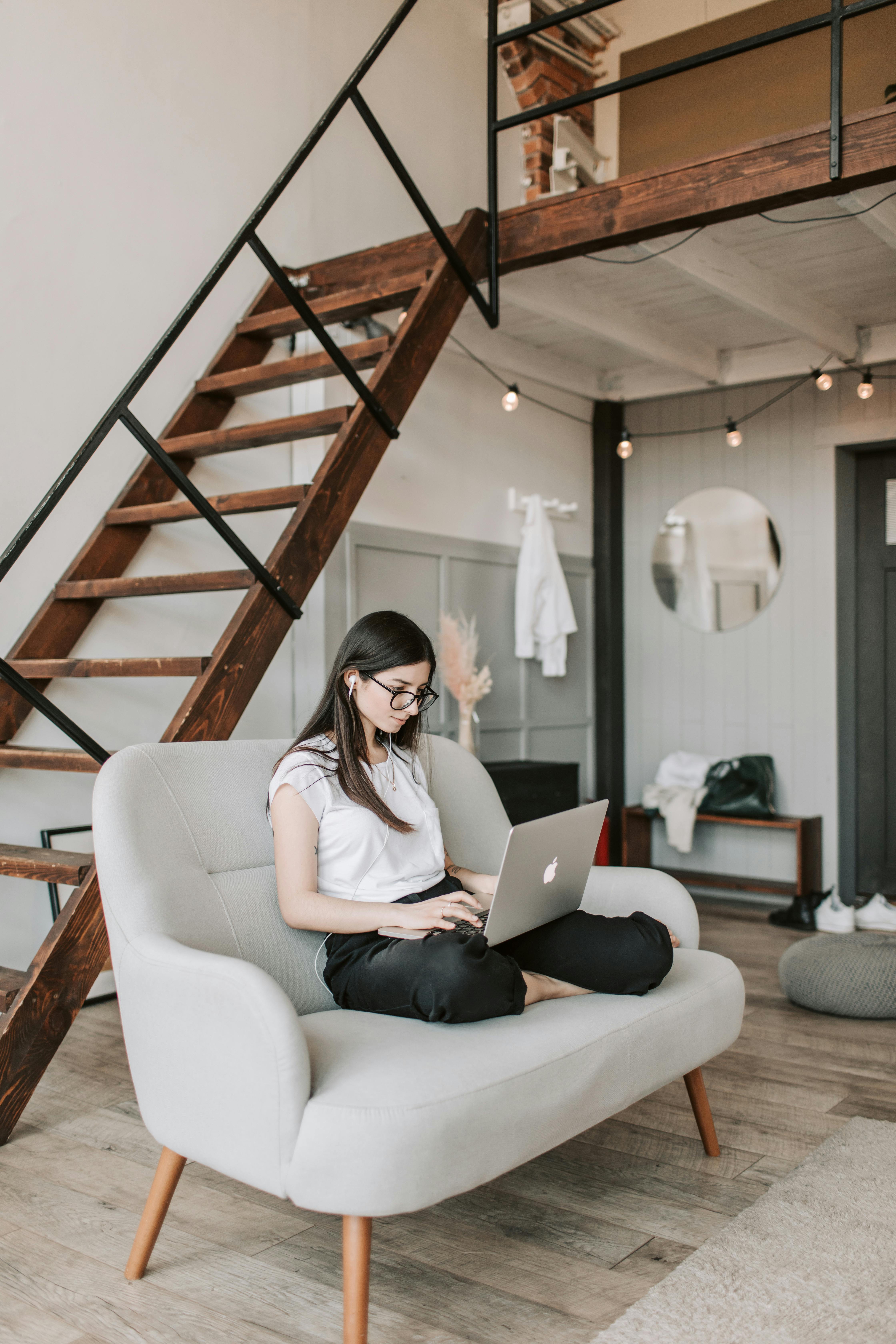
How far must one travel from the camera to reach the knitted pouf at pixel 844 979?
3359mm

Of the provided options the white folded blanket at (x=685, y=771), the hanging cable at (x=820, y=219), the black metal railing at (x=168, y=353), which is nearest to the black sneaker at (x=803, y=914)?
the white folded blanket at (x=685, y=771)

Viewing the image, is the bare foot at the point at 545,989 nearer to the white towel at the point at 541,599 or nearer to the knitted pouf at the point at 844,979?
the knitted pouf at the point at 844,979

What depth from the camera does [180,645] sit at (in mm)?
3779

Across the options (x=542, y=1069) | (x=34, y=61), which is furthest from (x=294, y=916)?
(x=34, y=61)

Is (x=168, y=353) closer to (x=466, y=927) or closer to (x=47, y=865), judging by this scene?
(x=47, y=865)

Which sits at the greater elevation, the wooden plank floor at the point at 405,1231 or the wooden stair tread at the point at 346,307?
the wooden stair tread at the point at 346,307

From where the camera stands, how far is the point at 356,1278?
1.54m

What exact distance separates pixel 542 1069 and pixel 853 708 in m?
4.02

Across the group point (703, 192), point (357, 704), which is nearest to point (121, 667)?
point (357, 704)

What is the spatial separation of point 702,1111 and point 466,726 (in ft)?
8.08

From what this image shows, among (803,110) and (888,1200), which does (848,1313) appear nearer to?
(888,1200)

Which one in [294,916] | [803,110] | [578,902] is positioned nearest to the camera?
[294,916]

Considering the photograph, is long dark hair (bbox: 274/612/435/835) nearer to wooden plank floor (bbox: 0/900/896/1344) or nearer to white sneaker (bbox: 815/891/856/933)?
wooden plank floor (bbox: 0/900/896/1344)

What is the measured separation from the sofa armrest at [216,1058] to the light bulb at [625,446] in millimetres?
3835
